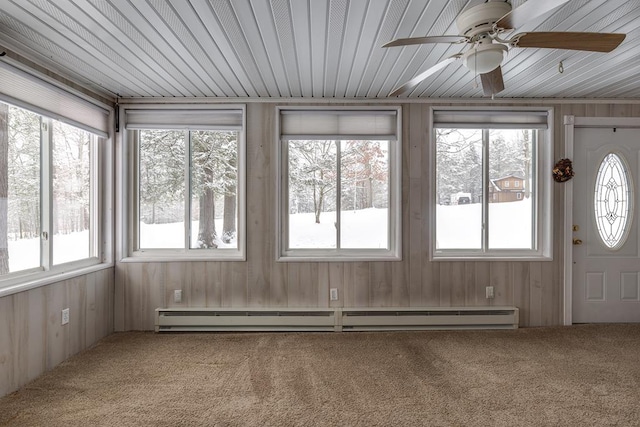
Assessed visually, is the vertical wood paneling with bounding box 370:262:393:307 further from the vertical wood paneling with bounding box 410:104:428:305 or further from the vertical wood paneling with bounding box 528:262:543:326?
the vertical wood paneling with bounding box 528:262:543:326

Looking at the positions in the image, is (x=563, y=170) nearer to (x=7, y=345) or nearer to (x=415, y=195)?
(x=415, y=195)

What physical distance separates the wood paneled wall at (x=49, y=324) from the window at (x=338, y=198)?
177 cm

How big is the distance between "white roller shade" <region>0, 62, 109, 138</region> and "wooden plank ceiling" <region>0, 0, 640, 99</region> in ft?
0.54

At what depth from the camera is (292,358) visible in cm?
282

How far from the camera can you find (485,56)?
5.83ft

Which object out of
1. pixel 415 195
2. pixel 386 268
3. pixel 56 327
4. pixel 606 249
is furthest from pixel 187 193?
pixel 606 249

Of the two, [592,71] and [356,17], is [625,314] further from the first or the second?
[356,17]

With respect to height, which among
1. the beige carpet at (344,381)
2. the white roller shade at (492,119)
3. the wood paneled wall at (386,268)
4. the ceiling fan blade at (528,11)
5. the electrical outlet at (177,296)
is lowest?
the beige carpet at (344,381)

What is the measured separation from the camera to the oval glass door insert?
3559mm

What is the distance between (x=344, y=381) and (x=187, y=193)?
235 cm

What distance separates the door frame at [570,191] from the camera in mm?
3480

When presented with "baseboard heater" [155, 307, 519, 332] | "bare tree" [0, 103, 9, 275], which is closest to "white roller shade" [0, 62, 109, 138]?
"bare tree" [0, 103, 9, 275]

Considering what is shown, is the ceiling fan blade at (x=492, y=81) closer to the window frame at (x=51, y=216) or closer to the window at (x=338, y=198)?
the window at (x=338, y=198)

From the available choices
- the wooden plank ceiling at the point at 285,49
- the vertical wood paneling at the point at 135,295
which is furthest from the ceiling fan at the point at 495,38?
the vertical wood paneling at the point at 135,295
